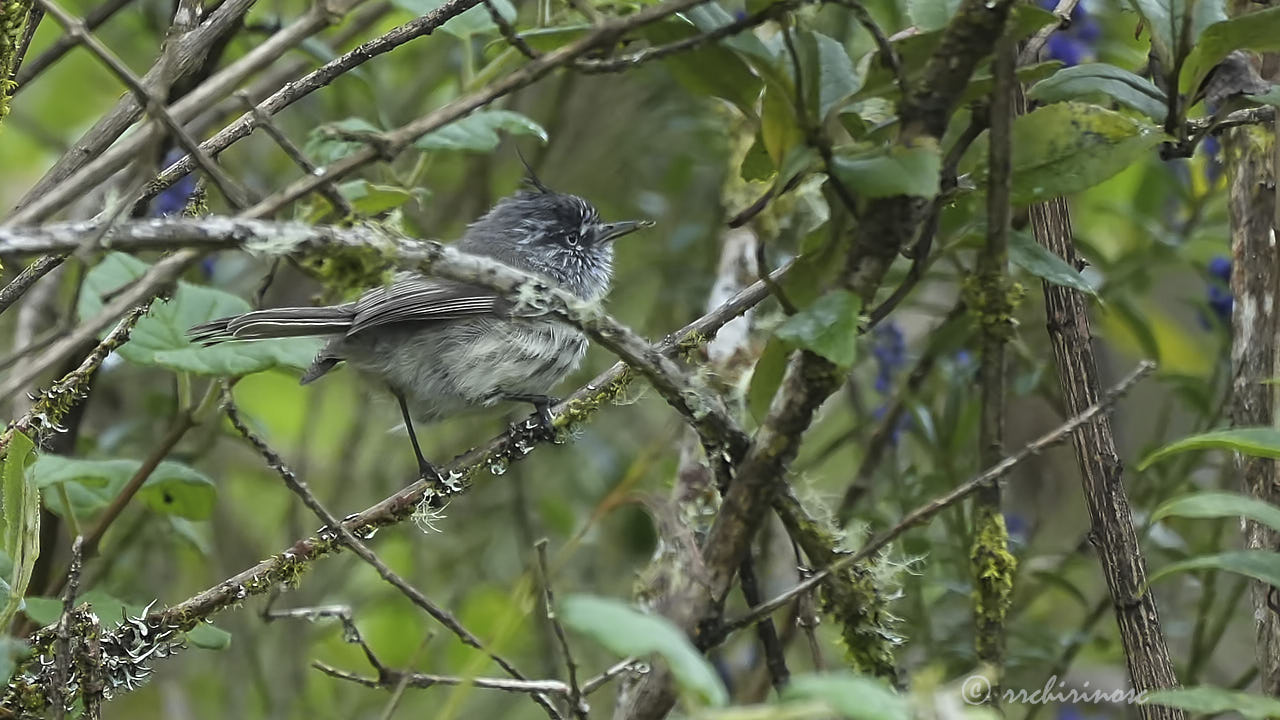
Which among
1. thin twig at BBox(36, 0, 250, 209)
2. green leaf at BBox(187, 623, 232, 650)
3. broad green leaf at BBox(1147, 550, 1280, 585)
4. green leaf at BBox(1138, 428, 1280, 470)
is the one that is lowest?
broad green leaf at BBox(1147, 550, 1280, 585)

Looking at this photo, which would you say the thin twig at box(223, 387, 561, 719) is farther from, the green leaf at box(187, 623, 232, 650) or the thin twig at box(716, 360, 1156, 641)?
the thin twig at box(716, 360, 1156, 641)

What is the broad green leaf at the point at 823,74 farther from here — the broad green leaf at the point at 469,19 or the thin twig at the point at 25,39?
the thin twig at the point at 25,39

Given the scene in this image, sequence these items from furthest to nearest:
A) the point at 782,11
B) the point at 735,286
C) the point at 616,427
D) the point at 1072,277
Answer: the point at 616,427 → the point at 735,286 → the point at 1072,277 → the point at 782,11

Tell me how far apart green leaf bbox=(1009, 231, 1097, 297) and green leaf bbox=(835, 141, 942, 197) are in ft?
0.92

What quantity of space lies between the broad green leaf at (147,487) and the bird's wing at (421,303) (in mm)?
1253

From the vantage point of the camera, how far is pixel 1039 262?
1790 mm

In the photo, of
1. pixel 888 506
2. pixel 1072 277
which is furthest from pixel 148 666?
pixel 888 506

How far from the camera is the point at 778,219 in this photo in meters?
4.21

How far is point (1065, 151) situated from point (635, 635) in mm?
1044

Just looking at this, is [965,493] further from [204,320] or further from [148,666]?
[204,320]

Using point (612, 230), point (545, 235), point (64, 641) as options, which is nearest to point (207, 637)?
point (64, 641)

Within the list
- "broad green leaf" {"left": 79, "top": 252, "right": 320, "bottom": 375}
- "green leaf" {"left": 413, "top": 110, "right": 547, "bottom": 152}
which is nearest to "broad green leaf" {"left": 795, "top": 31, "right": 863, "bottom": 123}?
"green leaf" {"left": 413, "top": 110, "right": 547, "bottom": 152}

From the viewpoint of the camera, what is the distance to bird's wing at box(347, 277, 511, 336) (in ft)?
13.6

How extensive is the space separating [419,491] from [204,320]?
658mm
